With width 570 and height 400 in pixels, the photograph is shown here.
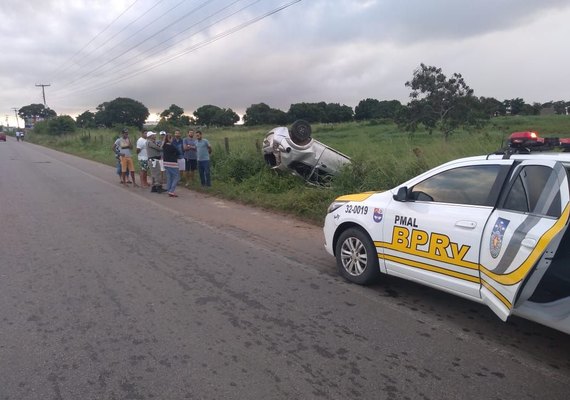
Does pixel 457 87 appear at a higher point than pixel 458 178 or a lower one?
higher

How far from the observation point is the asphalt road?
9.71 feet

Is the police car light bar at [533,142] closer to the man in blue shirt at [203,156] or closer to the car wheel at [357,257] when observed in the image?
the car wheel at [357,257]

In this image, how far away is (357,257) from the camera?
489cm

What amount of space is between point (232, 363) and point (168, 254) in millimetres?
3127

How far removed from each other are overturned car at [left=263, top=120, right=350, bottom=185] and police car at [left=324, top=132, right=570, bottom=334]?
5.65 m

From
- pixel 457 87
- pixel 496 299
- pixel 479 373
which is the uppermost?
pixel 457 87

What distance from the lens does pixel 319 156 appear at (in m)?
10.7

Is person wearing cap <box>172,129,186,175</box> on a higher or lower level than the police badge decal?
higher

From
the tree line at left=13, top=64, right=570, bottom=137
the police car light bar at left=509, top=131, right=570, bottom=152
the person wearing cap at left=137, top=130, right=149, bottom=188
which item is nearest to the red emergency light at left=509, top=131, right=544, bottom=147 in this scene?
the police car light bar at left=509, top=131, right=570, bottom=152

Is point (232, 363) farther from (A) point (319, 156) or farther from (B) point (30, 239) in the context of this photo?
(A) point (319, 156)

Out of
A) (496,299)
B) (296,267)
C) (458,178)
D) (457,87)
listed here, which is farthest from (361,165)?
(457,87)

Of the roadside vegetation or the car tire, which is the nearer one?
the roadside vegetation

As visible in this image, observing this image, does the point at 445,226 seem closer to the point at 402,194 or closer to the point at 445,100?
the point at 402,194

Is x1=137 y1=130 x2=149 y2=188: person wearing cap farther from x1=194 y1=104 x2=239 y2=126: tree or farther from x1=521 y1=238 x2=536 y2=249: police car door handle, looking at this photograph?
x1=194 y1=104 x2=239 y2=126: tree
